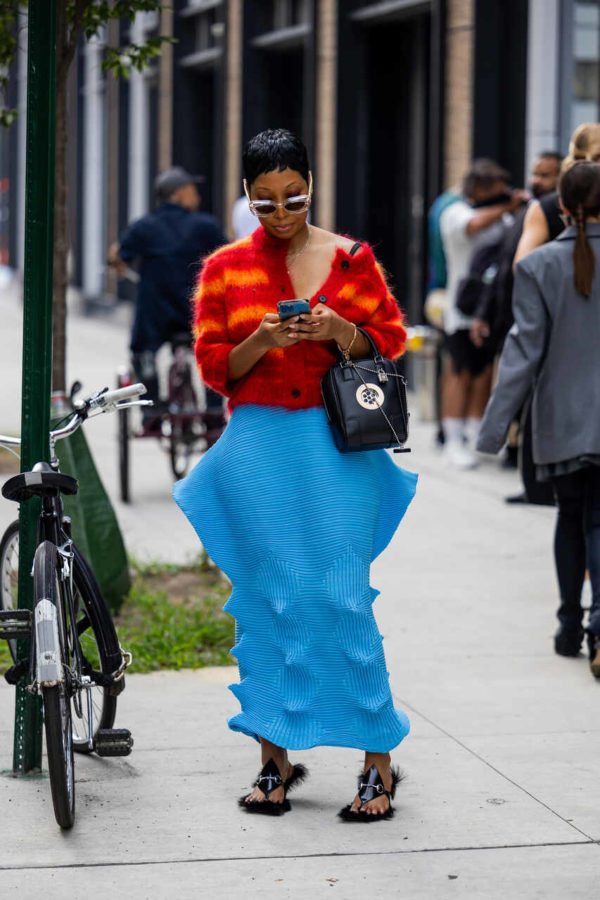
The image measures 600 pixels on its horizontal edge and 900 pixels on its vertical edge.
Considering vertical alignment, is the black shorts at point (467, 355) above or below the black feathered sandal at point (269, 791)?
above

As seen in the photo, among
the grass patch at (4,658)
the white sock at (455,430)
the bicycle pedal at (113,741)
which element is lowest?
the grass patch at (4,658)

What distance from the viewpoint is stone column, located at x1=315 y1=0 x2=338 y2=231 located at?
16625 millimetres

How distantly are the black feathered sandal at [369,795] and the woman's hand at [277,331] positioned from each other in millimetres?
1238

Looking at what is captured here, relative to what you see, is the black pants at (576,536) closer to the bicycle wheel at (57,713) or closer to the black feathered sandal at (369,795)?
the black feathered sandal at (369,795)

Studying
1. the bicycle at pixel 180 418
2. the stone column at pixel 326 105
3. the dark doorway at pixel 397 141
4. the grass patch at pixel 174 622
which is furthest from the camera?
the stone column at pixel 326 105

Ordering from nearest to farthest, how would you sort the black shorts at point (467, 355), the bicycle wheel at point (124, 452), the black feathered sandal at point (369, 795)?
1. the black feathered sandal at point (369, 795)
2. the bicycle wheel at point (124, 452)
3. the black shorts at point (467, 355)

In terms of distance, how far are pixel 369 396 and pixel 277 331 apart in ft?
1.07

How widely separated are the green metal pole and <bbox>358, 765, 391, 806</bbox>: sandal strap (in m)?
1.01

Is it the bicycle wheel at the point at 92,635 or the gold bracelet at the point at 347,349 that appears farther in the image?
the bicycle wheel at the point at 92,635

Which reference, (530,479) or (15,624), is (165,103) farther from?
(15,624)

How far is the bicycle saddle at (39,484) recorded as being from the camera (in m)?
4.52

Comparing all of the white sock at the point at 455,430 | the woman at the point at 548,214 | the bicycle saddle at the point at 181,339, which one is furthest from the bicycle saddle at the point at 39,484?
the white sock at the point at 455,430

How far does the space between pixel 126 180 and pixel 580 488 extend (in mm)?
21520

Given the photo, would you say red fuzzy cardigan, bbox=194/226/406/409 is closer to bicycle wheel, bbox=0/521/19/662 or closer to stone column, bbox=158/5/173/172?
bicycle wheel, bbox=0/521/19/662
